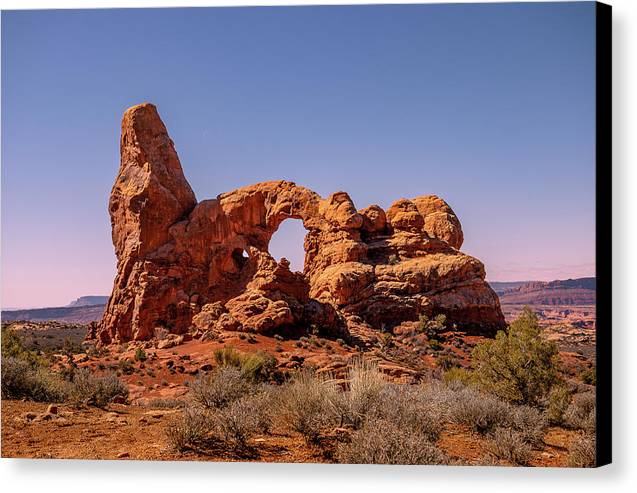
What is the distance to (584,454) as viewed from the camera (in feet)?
31.0

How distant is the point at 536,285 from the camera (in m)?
19.9

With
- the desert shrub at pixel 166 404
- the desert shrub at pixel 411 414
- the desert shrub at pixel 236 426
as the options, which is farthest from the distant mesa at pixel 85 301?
the desert shrub at pixel 411 414

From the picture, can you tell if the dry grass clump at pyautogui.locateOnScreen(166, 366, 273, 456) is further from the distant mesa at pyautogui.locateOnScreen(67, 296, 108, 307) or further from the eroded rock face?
the eroded rock face

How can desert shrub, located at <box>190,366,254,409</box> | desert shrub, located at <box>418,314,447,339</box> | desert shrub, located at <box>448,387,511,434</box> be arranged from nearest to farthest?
desert shrub, located at <box>448,387,511,434</box>, desert shrub, located at <box>190,366,254,409</box>, desert shrub, located at <box>418,314,447,339</box>

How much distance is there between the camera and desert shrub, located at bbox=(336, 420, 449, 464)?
30.1 ft

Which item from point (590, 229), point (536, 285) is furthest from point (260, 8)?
point (536, 285)

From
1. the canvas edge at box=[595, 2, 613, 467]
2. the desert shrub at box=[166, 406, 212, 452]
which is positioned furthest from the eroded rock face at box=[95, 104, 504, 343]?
the canvas edge at box=[595, 2, 613, 467]

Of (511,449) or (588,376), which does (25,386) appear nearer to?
(511,449)

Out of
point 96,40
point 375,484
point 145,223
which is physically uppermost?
point 96,40

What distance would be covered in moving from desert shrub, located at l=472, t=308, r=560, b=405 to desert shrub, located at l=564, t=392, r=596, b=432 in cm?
76

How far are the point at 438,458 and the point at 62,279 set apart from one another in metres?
9.20

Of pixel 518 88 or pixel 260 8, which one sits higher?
pixel 260 8

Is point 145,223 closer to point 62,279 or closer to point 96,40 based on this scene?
point 62,279

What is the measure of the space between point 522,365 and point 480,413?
235 cm
